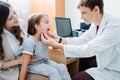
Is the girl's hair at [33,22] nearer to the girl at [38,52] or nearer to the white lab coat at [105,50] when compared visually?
the girl at [38,52]

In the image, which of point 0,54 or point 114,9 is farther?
point 114,9

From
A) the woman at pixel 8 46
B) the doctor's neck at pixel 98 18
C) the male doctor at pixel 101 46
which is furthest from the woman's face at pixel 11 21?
the doctor's neck at pixel 98 18

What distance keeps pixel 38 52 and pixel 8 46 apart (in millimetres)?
236

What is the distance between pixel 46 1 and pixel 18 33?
6.27ft

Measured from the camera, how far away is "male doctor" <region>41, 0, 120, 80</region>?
Answer: 4.47ft

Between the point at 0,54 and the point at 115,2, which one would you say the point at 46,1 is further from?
the point at 0,54

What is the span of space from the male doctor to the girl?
0.06 meters

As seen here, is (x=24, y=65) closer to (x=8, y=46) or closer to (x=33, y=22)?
(x=8, y=46)

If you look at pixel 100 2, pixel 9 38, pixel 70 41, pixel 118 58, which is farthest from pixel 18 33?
pixel 118 58

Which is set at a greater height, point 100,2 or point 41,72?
point 100,2

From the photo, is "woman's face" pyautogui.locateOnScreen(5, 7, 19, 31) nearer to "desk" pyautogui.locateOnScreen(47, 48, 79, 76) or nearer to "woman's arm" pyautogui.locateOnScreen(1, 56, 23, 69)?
"woman's arm" pyautogui.locateOnScreen(1, 56, 23, 69)

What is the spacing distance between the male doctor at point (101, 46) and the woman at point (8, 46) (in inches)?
9.1

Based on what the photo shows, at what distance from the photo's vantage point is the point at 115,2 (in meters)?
2.95

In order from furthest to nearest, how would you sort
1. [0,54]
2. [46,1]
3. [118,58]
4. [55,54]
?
1. [46,1]
2. [55,54]
3. [118,58]
4. [0,54]
